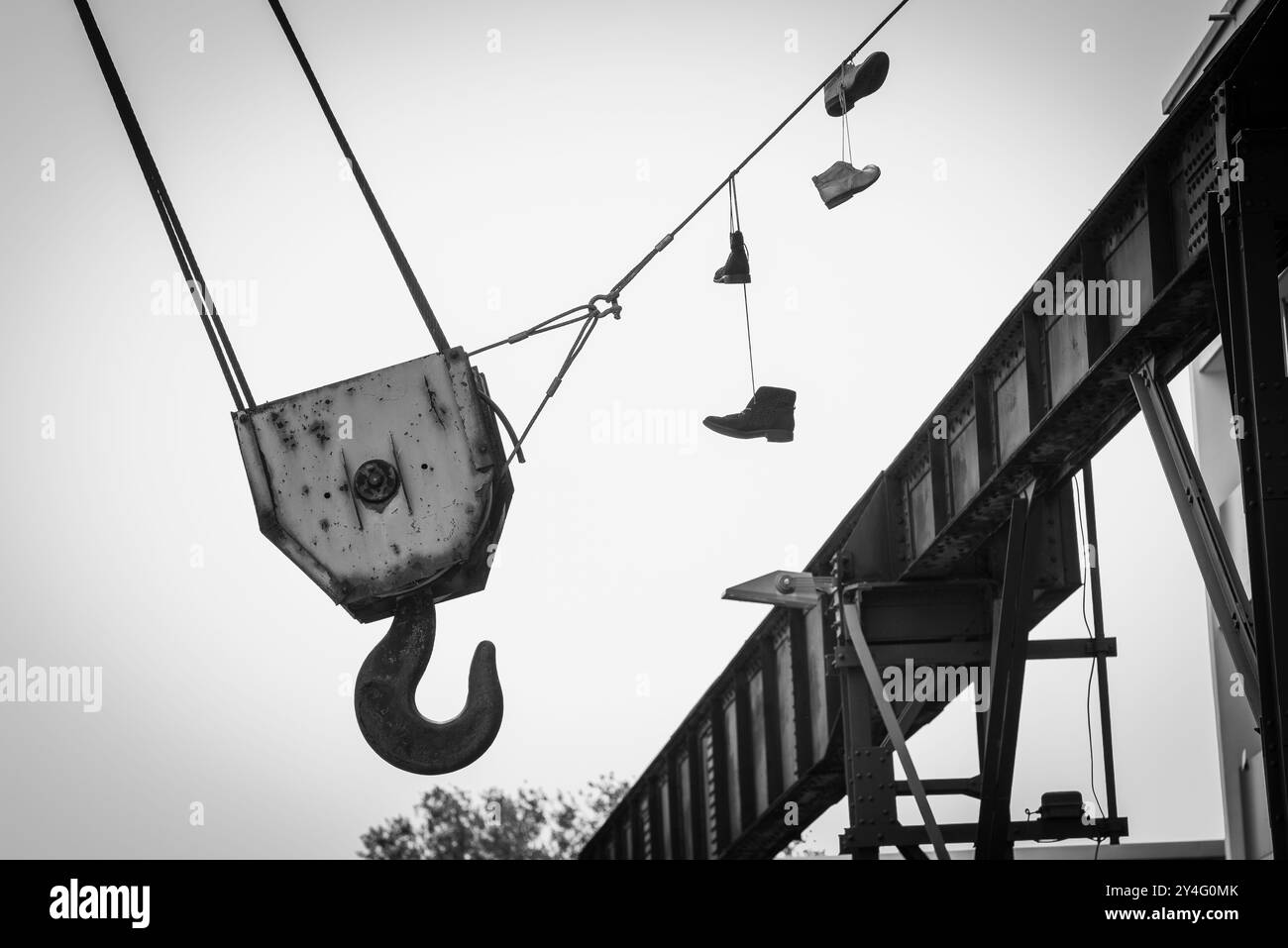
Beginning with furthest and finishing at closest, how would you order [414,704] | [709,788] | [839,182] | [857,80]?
[709,788] < [839,182] < [857,80] < [414,704]

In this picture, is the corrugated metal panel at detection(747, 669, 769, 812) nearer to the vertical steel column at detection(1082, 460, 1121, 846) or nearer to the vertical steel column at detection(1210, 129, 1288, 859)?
the vertical steel column at detection(1082, 460, 1121, 846)

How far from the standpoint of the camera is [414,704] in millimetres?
6926

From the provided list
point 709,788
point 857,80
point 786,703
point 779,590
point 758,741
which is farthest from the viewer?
point 709,788

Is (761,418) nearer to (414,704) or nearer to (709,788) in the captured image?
(414,704)

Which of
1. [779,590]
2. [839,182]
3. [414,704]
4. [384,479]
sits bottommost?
[414,704]

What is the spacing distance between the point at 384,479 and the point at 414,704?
3.22ft

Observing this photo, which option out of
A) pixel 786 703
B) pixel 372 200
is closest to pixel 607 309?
pixel 372 200

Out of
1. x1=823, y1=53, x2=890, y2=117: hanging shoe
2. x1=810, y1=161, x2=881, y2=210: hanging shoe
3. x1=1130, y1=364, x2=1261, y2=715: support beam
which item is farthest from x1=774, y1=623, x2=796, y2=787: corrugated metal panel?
x1=1130, y1=364, x2=1261, y2=715: support beam

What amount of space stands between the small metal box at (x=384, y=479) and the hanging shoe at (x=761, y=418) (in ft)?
11.0

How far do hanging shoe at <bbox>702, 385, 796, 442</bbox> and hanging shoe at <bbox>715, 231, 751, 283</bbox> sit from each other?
68cm

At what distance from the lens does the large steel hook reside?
6.76 metres

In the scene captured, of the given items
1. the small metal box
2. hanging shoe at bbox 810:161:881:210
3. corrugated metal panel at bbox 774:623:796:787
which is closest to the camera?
the small metal box
